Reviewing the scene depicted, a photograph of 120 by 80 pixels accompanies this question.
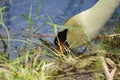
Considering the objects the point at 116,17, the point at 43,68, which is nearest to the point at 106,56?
the point at 43,68

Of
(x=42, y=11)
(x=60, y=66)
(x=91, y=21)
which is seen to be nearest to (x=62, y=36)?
(x=91, y=21)

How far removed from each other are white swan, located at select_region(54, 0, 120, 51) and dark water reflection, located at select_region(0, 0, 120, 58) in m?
0.47

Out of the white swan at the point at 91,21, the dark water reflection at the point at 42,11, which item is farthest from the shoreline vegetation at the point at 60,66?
the dark water reflection at the point at 42,11

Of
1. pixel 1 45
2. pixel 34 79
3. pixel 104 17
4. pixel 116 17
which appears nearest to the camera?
pixel 34 79

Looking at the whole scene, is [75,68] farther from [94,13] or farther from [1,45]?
[1,45]

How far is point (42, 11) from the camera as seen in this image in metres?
3.20

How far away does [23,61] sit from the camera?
226 centimetres

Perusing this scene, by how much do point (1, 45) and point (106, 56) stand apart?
2.39 ft

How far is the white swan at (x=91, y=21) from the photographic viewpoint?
7.84ft

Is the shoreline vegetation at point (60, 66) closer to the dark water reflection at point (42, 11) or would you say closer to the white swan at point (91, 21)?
the white swan at point (91, 21)

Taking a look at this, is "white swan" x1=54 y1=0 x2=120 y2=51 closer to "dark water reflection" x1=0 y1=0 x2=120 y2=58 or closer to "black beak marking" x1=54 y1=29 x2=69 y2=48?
"black beak marking" x1=54 y1=29 x2=69 y2=48

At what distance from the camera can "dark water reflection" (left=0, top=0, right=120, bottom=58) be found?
2.98 m

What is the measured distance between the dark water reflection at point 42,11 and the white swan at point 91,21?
47 cm

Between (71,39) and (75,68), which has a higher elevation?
(71,39)
